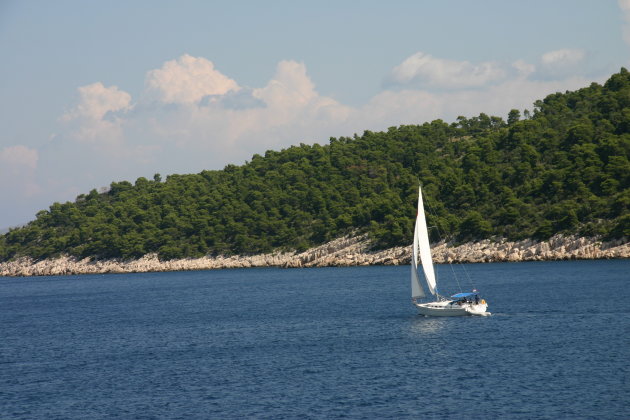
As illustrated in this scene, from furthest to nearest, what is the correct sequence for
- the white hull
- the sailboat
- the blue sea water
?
the white hull, the sailboat, the blue sea water

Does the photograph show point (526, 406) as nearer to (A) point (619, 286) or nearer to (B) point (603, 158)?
(A) point (619, 286)

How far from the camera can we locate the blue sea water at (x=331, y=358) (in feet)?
139

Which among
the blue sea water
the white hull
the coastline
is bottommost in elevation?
the blue sea water

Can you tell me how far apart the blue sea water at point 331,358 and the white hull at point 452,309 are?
4.24 feet

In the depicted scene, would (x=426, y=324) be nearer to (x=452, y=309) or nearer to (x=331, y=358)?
(x=452, y=309)

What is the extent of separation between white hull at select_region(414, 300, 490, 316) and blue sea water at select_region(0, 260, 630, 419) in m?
1.29

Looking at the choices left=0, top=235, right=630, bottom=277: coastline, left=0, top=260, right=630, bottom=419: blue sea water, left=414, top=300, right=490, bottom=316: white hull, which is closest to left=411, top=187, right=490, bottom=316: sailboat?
left=414, top=300, right=490, bottom=316: white hull

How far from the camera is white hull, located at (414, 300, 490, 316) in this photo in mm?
71938

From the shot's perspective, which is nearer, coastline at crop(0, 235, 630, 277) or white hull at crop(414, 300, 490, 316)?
white hull at crop(414, 300, 490, 316)

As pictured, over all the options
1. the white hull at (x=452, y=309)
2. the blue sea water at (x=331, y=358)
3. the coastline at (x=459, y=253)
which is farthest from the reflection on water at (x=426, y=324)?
the coastline at (x=459, y=253)

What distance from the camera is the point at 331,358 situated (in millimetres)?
55688

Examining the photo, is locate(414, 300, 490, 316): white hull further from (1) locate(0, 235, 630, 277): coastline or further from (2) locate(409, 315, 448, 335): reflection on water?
(1) locate(0, 235, 630, 277): coastline

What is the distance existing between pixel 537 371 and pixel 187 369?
23.6m

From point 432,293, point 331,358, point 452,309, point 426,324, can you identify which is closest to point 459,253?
point 452,309
